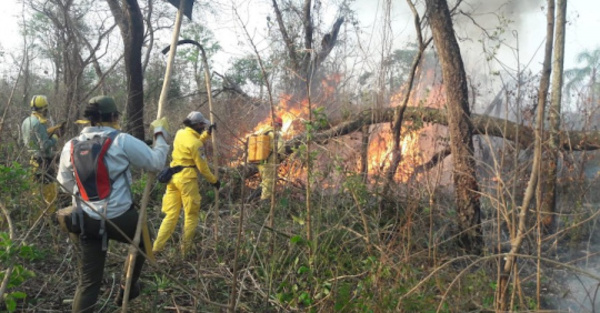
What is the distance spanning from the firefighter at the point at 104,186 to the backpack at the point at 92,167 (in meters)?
0.02

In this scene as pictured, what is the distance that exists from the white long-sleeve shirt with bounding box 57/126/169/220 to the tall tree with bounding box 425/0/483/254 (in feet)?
15.0

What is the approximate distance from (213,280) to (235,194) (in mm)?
3417

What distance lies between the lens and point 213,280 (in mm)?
4633

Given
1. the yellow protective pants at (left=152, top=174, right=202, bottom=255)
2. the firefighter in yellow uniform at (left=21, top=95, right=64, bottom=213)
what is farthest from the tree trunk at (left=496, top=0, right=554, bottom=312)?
the firefighter in yellow uniform at (left=21, top=95, right=64, bottom=213)

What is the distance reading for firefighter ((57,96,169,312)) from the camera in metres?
3.23

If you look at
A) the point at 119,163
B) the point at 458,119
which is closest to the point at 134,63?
the point at 458,119

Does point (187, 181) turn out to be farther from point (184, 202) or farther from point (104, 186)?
point (104, 186)

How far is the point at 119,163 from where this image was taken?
3.26 m

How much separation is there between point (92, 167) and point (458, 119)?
16.8 ft

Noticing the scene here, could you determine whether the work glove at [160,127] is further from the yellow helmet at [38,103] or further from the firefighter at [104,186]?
the yellow helmet at [38,103]

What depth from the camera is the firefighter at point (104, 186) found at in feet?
10.6

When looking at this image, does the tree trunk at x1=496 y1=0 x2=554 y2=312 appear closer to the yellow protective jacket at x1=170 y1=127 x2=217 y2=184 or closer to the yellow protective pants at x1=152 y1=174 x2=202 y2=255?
the yellow protective jacket at x1=170 y1=127 x2=217 y2=184

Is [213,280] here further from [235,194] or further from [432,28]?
[432,28]

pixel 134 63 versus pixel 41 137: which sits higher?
pixel 134 63
